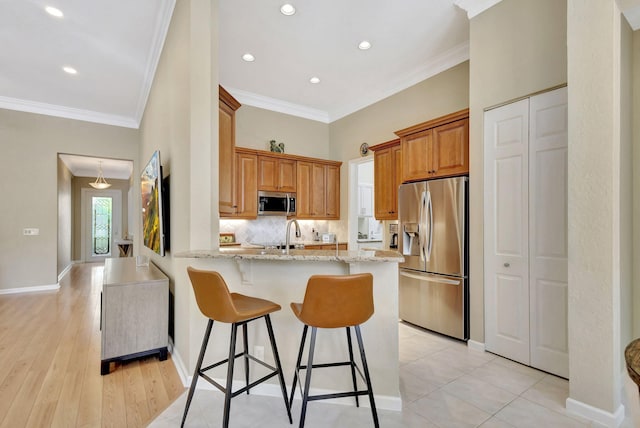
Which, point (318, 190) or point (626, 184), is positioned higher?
point (318, 190)

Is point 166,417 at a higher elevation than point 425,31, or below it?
below

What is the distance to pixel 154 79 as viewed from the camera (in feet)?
13.7

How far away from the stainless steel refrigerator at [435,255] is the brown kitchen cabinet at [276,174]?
2.13m

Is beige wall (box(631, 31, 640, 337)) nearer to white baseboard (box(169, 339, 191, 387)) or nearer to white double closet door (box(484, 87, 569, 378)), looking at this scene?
white double closet door (box(484, 87, 569, 378))

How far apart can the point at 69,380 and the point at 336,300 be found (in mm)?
2330

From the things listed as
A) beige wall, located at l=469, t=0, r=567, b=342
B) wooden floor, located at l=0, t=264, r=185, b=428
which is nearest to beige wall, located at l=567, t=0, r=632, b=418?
beige wall, located at l=469, t=0, r=567, b=342

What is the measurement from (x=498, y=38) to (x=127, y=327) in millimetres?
4194

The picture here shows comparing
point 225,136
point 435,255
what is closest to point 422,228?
point 435,255

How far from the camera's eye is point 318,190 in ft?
18.4

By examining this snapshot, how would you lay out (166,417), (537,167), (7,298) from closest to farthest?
(166,417) < (537,167) < (7,298)

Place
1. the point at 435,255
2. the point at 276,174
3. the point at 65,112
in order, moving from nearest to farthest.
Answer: the point at 435,255, the point at 276,174, the point at 65,112

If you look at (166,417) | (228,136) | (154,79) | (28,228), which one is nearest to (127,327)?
(166,417)

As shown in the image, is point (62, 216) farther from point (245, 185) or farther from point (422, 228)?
point (422, 228)

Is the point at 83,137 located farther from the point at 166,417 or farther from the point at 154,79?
the point at 166,417
